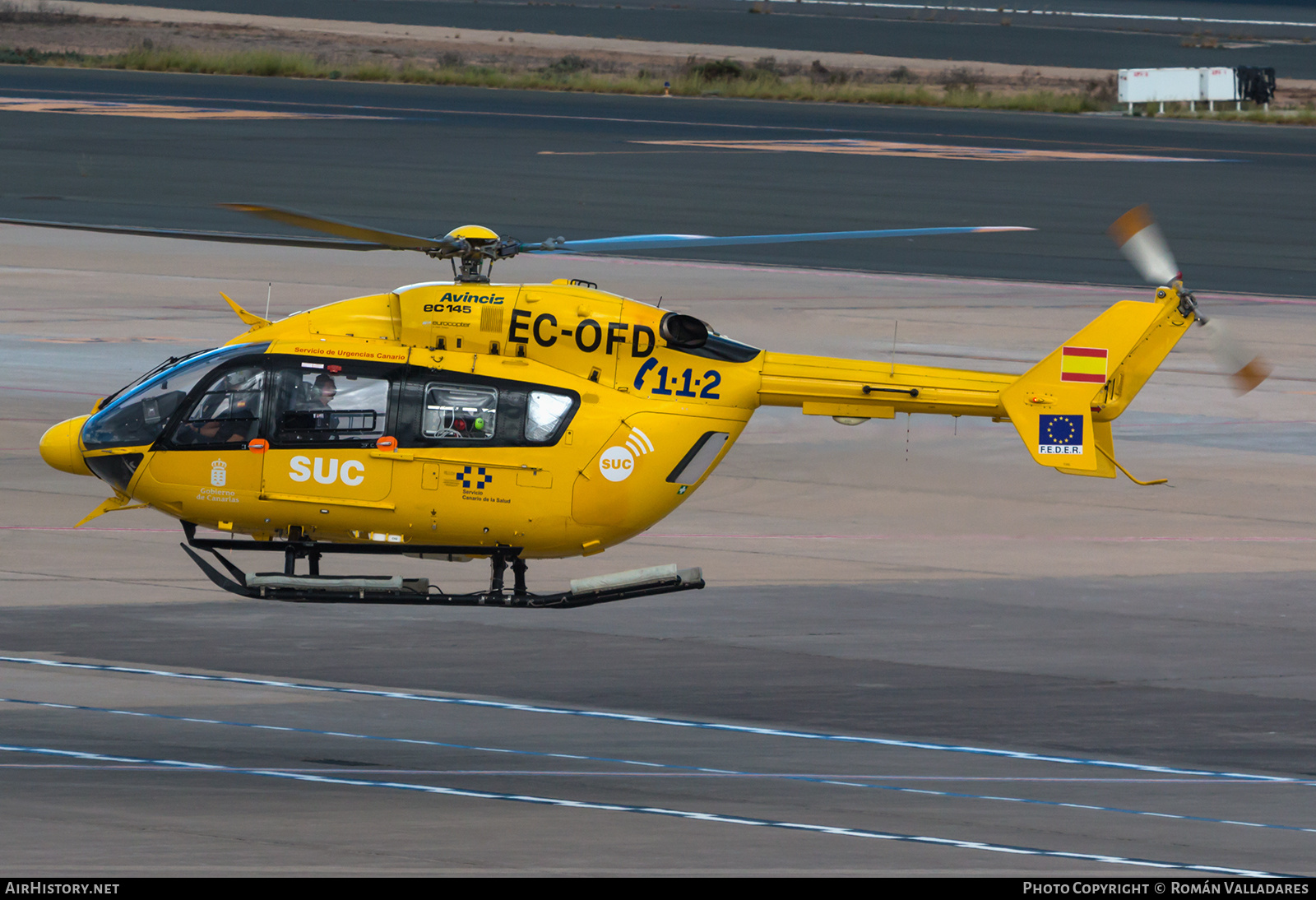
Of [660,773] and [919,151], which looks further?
[919,151]

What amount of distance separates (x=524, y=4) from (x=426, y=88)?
59.2 metres

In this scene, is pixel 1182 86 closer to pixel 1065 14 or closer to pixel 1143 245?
pixel 1065 14

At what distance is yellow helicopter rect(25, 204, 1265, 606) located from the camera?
19.3 metres

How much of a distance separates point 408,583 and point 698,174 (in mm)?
44291

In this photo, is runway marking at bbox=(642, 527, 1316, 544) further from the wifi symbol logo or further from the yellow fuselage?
the wifi symbol logo

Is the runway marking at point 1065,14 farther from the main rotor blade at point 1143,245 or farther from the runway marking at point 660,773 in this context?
the runway marking at point 660,773

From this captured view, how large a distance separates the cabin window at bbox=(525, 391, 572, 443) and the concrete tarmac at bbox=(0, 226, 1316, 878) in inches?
97.8

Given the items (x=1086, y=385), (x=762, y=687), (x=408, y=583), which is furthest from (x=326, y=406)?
(x=1086, y=385)

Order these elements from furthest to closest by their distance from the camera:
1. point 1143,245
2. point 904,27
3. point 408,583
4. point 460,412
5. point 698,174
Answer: point 904,27, point 698,174, point 408,583, point 460,412, point 1143,245

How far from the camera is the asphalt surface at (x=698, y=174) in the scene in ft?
169

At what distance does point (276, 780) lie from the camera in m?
16.2

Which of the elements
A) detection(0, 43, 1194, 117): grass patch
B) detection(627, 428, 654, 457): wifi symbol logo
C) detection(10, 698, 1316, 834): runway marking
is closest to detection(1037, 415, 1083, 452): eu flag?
detection(627, 428, 654, 457): wifi symbol logo

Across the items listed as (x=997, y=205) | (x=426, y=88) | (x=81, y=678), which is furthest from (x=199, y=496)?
(x=426, y=88)

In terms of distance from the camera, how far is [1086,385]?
64.2 ft
